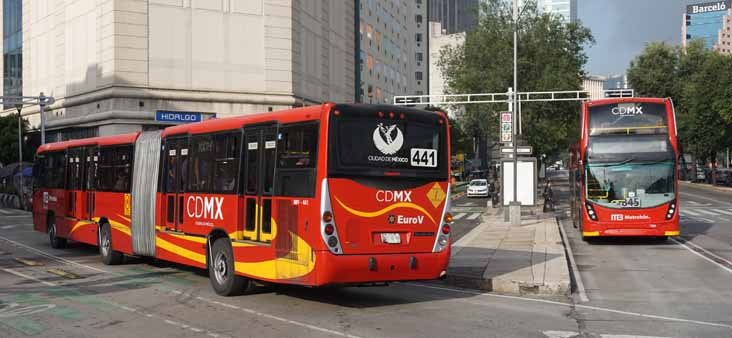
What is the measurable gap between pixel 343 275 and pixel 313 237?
2.26ft

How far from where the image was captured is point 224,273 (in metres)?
12.9

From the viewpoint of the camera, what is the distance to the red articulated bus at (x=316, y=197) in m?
10.9

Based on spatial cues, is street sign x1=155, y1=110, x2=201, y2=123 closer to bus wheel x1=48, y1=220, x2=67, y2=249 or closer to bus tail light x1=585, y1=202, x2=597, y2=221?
bus wheel x1=48, y1=220, x2=67, y2=249

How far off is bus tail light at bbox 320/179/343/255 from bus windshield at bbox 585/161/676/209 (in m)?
13.7

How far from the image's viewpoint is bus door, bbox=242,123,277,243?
11.8 meters

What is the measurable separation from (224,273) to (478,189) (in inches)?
2002

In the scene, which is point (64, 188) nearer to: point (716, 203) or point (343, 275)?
point (343, 275)

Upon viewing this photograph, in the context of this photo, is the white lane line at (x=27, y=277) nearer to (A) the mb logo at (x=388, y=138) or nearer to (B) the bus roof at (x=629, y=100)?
(A) the mb logo at (x=388, y=138)

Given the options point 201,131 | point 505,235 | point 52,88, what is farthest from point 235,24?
point 201,131

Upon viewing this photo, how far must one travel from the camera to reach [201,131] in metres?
14.2

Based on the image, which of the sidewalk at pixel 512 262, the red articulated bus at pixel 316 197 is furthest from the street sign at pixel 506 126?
the red articulated bus at pixel 316 197

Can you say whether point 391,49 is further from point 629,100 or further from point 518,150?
point 629,100

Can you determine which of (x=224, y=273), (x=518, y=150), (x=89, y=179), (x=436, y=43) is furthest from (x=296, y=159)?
(x=436, y=43)

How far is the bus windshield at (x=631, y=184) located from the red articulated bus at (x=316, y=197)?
11.7 metres
